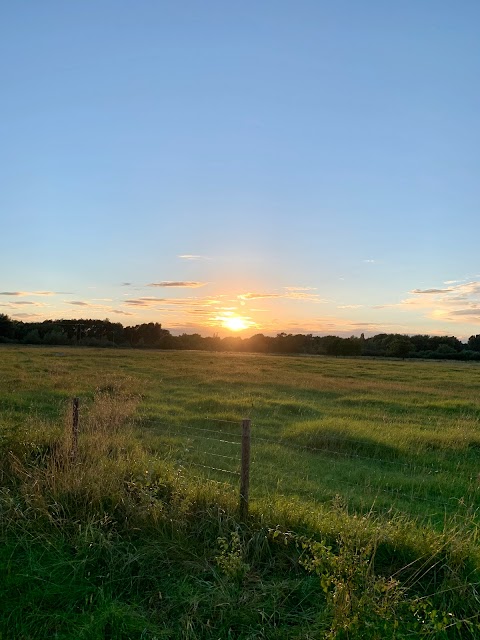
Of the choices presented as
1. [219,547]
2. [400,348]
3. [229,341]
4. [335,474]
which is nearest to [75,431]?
[219,547]

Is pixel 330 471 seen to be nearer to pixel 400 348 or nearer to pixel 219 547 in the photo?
pixel 219 547

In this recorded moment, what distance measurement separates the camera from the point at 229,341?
119 meters

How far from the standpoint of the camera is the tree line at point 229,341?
9512 centimetres

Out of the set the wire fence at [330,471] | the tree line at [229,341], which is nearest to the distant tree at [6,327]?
the tree line at [229,341]

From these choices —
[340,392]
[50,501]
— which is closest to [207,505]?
[50,501]

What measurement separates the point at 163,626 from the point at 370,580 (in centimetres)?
184

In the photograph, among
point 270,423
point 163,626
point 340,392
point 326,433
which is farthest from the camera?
point 340,392

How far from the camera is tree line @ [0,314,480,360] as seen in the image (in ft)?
312

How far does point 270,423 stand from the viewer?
15844 millimetres

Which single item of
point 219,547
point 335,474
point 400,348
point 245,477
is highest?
point 400,348

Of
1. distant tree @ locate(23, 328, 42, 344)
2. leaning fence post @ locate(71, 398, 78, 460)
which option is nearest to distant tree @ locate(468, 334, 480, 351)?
distant tree @ locate(23, 328, 42, 344)

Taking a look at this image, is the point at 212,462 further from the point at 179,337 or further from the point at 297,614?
the point at 179,337

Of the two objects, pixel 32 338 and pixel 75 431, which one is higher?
pixel 32 338

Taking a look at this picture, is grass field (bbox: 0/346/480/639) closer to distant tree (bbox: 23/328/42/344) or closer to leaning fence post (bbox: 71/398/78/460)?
leaning fence post (bbox: 71/398/78/460)
